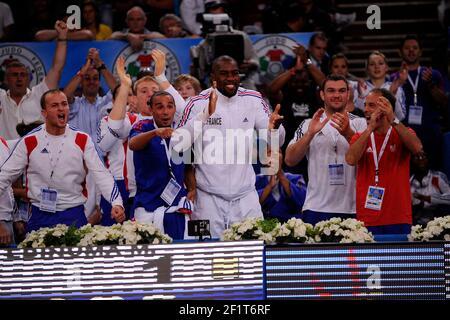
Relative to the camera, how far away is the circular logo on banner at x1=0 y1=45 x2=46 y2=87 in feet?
37.8

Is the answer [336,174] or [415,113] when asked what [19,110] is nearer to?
[336,174]

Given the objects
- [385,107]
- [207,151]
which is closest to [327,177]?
[385,107]

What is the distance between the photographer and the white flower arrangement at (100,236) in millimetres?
7602

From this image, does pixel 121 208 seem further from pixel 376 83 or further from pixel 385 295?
pixel 376 83

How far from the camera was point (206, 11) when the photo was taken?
11.4 meters

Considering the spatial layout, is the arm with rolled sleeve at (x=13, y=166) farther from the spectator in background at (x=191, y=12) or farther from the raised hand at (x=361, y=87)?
the spectator in background at (x=191, y=12)

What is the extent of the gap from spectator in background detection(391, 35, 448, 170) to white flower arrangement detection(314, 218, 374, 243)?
3.77 meters

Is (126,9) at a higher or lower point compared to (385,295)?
higher

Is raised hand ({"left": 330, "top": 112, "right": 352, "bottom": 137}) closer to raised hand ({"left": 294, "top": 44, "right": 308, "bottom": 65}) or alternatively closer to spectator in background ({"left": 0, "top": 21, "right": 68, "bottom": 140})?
raised hand ({"left": 294, "top": 44, "right": 308, "bottom": 65})

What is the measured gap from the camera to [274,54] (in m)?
11.6

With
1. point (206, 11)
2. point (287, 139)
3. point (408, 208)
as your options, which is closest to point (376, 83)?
point (287, 139)

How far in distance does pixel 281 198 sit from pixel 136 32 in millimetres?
2598

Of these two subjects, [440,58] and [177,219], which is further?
[440,58]

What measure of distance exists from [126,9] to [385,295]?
21.5 feet
